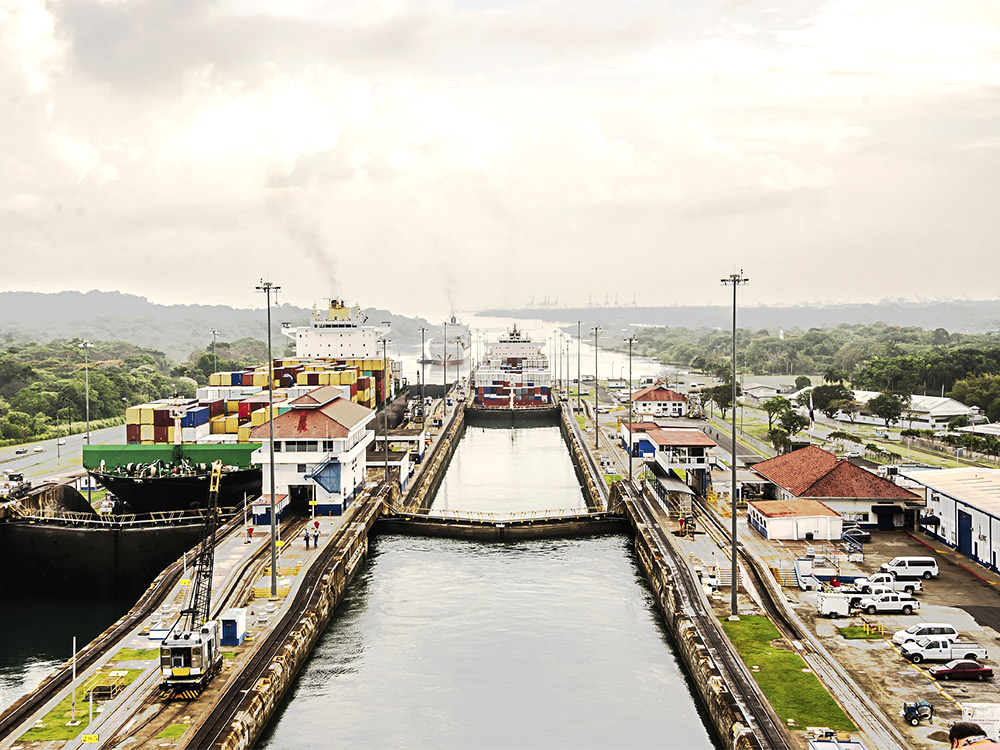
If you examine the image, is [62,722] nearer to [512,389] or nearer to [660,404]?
[660,404]

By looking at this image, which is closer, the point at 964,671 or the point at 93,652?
the point at 964,671

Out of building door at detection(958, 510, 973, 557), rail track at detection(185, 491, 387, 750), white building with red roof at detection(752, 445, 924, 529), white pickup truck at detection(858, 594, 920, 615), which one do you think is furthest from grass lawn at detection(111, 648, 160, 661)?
building door at detection(958, 510, 973, 557)

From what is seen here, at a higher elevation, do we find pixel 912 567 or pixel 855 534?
pixel 912 567

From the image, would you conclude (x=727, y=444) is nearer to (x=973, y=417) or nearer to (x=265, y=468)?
(x=973, y=417)

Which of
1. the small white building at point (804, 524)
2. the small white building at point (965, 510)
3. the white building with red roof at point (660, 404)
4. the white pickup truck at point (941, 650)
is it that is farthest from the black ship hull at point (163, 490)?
the white building with red roof at point (660, 404)

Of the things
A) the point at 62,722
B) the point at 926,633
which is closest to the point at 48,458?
the point at 62,722

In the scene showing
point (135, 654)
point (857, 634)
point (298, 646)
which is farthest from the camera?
point (298, 646)

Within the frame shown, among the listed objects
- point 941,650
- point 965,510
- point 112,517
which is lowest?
point 112,517

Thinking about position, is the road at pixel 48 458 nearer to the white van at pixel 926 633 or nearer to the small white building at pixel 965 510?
the white van at pixel 926 633
